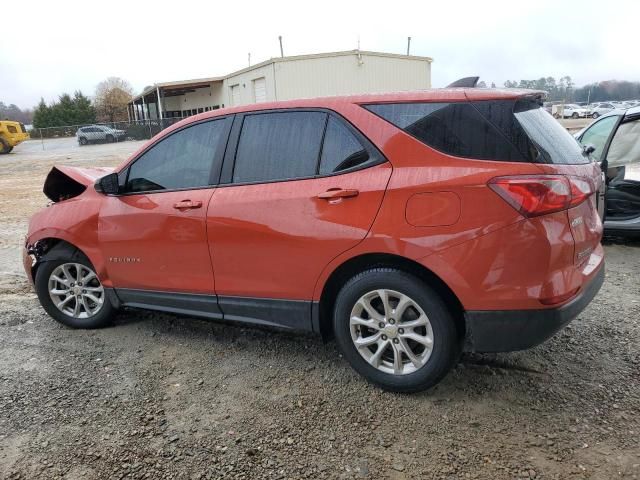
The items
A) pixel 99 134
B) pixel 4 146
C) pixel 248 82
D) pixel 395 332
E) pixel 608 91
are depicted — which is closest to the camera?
pixel 395 332

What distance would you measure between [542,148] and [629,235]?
3.86 m

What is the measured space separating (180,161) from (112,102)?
7095 cm

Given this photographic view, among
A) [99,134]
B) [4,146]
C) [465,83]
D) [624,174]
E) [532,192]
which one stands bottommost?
[624,174]

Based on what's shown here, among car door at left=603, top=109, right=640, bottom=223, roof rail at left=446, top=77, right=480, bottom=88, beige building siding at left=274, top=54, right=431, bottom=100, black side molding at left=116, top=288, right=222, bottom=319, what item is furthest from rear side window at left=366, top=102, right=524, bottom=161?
beige building siding at left=274, top=54, right=431, bottom=100

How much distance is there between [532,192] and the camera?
2617 millimetres

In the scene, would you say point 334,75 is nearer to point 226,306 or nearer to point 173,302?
point 173,302

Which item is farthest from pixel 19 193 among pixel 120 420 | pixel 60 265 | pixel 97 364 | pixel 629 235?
pixel 629 235

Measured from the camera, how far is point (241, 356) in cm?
377

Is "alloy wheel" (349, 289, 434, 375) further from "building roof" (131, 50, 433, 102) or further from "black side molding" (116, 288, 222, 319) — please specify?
"building roof" (131, 50, 433, 102)

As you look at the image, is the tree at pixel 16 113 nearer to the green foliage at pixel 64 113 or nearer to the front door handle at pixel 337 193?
the green foliage at pixel 64 113

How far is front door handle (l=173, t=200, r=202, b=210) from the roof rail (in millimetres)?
1819

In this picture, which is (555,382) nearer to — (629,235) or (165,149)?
(165,149)

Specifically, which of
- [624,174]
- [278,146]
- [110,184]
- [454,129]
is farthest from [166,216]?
[624,174]

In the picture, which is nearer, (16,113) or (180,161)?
(180,161)
